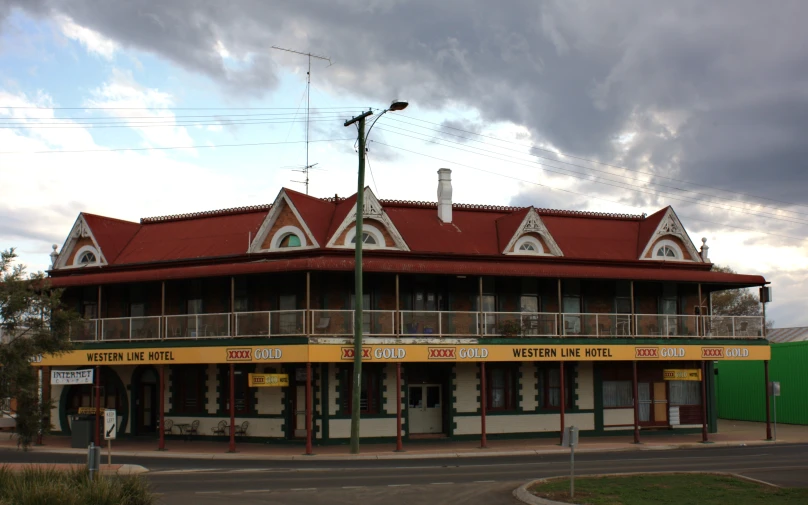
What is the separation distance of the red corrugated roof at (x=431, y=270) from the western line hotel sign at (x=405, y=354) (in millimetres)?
2684

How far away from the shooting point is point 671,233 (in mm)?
37312

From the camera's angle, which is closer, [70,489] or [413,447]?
[70,489]

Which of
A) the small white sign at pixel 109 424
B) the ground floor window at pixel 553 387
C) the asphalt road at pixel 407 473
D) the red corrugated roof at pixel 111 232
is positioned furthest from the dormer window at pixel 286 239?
the small white sign at pixel 109 424

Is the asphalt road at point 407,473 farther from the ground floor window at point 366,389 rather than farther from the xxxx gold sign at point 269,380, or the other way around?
the ground floor window at point 366,389

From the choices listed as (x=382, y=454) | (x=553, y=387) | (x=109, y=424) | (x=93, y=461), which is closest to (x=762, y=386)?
(x=553, y=387)

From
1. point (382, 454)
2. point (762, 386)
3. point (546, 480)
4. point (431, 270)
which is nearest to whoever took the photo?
point (546, 480)

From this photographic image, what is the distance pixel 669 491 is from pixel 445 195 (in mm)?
20013

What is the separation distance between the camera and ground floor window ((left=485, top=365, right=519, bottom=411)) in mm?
33562

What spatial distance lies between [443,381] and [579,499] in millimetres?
16163

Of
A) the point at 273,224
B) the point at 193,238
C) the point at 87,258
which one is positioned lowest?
the point at 87,258

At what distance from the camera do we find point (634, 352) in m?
33.0

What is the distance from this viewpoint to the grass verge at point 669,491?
17.0 metres

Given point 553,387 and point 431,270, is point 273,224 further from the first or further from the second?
point 553,387

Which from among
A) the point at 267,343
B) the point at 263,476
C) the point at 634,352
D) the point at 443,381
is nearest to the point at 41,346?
the point at 263,476
